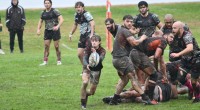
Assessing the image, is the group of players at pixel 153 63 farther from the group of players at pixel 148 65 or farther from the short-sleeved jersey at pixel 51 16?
the short-sleeved jersey at pixel 51 16

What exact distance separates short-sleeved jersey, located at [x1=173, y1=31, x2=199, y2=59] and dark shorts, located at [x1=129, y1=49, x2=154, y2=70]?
69 centimetres

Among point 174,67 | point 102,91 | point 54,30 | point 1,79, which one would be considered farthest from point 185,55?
point 54,30

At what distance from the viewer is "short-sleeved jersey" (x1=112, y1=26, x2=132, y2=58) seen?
44.0 ft

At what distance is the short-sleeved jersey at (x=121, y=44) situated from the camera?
44.0 ft

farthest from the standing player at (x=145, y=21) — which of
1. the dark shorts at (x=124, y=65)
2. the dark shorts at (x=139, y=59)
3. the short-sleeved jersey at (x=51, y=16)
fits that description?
the short-sleeved jersey at (x=51, y=16)

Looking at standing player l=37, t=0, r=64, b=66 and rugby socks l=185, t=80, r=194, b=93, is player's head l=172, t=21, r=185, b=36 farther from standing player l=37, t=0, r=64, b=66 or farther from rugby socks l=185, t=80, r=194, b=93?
standing player l=37, t=0, r=64, b=66

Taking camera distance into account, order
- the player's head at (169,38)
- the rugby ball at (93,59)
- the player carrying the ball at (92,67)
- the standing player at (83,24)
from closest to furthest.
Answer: the rugby ball at (93,59)
the player carrying the ball at (92,67)
the player's head at (169,38)
the standing player at (83,24)

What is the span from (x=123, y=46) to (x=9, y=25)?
13755 mm

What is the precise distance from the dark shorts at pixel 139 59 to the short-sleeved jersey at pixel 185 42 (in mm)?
685

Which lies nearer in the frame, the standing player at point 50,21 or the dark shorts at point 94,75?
the dark shorts at point 94,75

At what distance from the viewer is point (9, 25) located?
26641 mm

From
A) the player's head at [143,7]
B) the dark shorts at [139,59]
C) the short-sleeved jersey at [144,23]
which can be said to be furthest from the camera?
the short-sleeved jersey at [144,23]

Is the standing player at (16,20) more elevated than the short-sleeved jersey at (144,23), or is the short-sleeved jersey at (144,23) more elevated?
the short-sleeved jersey at (144,23)

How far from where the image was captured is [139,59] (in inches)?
547
